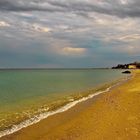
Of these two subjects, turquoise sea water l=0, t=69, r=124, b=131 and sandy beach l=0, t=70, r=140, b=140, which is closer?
sandy beach l=0, t=70, r=140, b=140

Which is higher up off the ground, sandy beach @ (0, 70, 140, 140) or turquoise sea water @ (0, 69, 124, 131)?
sandy beach @ (0, 70, 140, 140)

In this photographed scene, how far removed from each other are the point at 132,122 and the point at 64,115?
5.52 metres

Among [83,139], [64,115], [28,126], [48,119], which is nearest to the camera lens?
[83,139]

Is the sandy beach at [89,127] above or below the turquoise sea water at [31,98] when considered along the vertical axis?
above

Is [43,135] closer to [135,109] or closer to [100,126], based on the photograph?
[100,126]

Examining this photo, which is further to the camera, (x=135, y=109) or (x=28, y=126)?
(x=135, y=109)

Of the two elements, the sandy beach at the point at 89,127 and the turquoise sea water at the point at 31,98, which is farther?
the turquoise sea water at the point at 31,98

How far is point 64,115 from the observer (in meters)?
20.2

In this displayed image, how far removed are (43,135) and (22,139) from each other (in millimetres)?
1008

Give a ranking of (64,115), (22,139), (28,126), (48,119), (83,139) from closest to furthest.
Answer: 1. (83,139)
2. (22,139)
3. (28,126)
4. (48,119)
5. (64,115)

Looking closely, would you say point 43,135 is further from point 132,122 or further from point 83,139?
point 132,122

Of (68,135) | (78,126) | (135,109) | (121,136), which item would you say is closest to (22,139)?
(68,135)

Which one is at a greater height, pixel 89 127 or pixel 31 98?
pixel 89 127

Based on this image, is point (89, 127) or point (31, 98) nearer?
point (89, 127)
